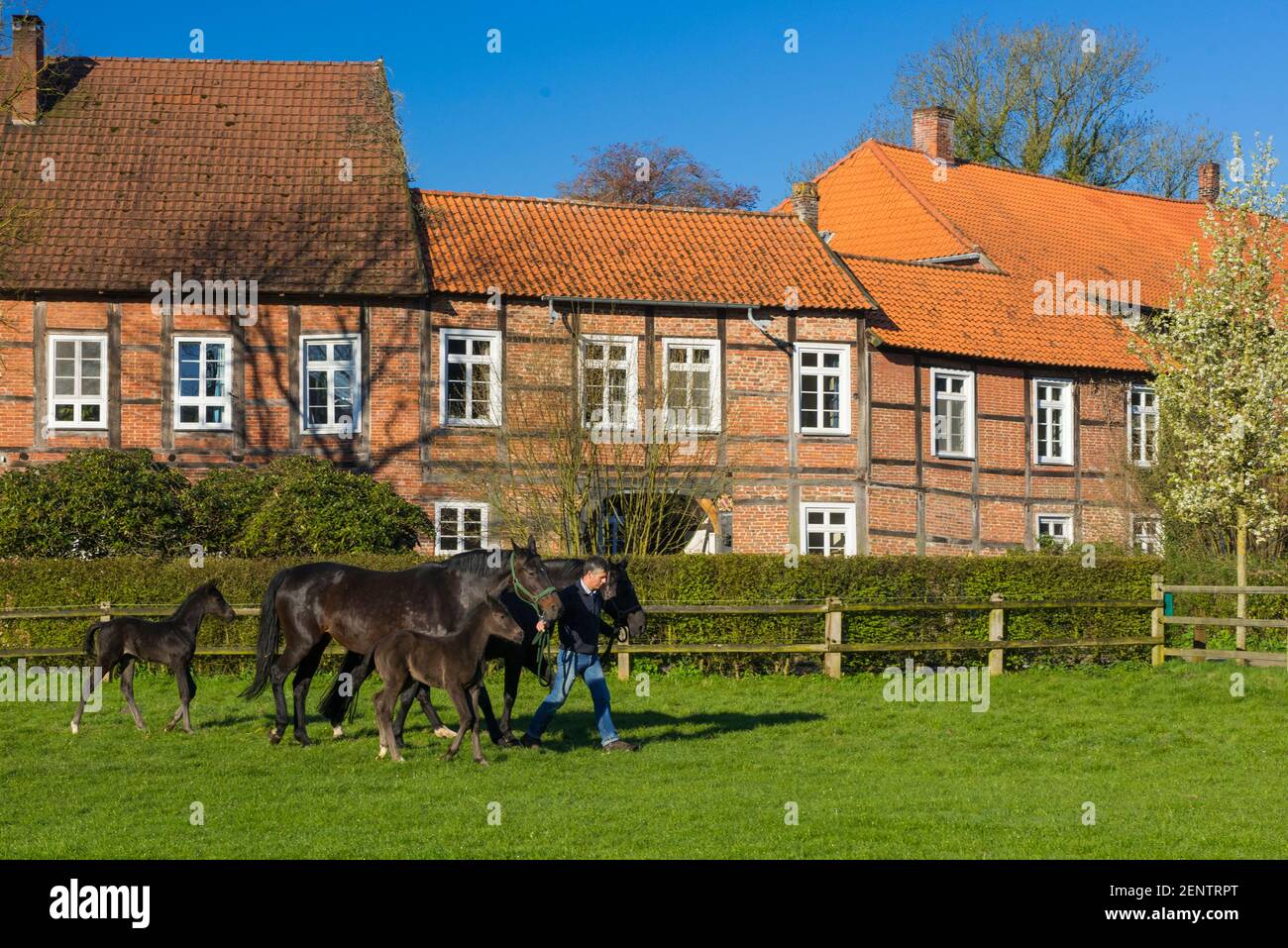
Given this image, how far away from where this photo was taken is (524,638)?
1268 cm

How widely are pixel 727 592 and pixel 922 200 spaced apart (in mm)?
18691

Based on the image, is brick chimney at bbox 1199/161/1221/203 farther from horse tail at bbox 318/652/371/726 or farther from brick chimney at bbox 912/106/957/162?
horse tail at bbox 318/652/371/726

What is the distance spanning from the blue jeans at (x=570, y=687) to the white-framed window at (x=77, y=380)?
15.2 metres

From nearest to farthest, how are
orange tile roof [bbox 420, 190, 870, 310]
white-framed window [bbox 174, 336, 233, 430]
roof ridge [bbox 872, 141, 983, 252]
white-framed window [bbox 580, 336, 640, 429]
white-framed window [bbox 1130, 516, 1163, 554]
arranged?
1. white-framed window [bbox 580, 336, 640, 429]
2. white-framed window [bbox 174, 336, 233, 430]
3. orange tile roof [bbox 420, 190, 870, 310]
4. white-framed window [bbox 1130, 516, 1163, 554]
5. roof ridge [bbox 872, 141, 983, 252]

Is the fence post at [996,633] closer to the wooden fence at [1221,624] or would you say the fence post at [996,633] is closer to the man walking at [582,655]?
the wooden fence at [1221,624]

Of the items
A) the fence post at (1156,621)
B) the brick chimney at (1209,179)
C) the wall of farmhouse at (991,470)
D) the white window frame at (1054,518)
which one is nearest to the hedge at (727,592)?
the fence post at (1156,621)

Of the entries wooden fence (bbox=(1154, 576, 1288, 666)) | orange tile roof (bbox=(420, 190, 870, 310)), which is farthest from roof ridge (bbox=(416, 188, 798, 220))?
wooden fence (bbox=(1154, 576, 1288, 666))

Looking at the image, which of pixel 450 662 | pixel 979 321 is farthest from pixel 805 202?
pixel 450 662

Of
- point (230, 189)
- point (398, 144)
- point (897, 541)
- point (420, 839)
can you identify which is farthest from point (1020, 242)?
point (420, 839)

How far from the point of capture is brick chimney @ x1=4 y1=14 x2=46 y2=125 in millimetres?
28078

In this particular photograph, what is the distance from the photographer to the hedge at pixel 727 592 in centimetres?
1855

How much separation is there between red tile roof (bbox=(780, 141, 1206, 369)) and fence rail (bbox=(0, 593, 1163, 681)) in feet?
34.1

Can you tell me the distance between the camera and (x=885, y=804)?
10797 mm

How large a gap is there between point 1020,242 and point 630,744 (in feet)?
80.0
